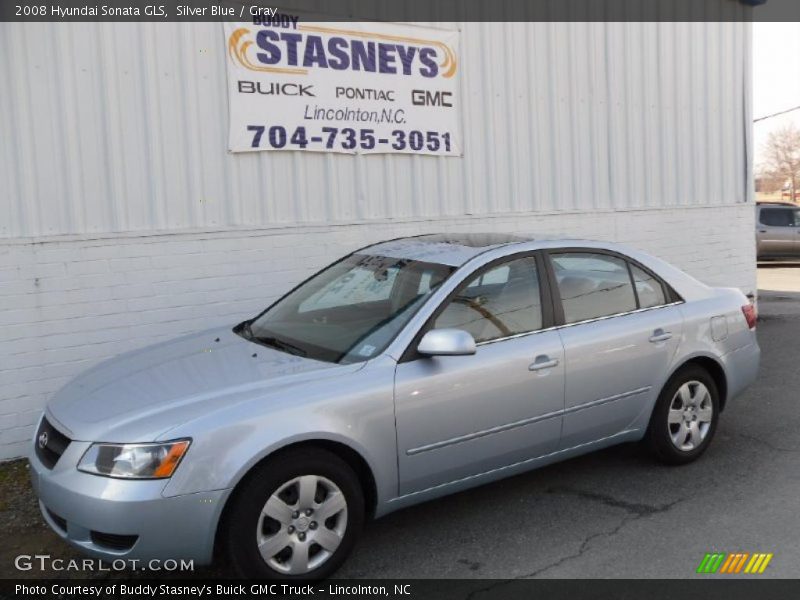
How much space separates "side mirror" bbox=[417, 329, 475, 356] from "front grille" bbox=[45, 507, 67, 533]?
1768mm

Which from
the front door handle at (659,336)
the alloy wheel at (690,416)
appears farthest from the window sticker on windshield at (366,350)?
the alloy wheel at (690,416)

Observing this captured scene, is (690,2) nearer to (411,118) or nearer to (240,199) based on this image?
(411,118)

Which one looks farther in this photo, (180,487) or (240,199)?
(240,199)

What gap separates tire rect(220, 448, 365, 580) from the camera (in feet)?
11.3

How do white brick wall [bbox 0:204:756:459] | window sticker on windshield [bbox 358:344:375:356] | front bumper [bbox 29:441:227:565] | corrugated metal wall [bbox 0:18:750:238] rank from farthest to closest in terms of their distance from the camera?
corrugated metal wall [bbox 0:18:750:238] → white brick wall [bbox 0:204:756:459] → window sticker on windshield [bbox 358:344:375:356] → front bumper [bbox 29:441:227:565]

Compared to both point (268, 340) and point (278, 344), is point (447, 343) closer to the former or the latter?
point (278, 344)

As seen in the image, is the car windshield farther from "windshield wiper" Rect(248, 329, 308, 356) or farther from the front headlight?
the front headlight

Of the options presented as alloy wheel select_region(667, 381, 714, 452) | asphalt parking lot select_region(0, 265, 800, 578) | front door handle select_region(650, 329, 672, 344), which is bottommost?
asphalt parking lot select_region(0, 265, 800, 578)

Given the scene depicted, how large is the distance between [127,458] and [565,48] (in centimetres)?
720

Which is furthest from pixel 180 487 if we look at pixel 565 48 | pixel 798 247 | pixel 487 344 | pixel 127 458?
pixel 798 247

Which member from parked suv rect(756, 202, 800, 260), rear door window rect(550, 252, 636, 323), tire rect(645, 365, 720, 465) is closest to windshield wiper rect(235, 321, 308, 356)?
rear door window rect(550, 252, 636, 323)

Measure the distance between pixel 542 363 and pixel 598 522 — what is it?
2.99ft

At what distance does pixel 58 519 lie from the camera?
11.6 feet

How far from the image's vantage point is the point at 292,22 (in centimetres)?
694
